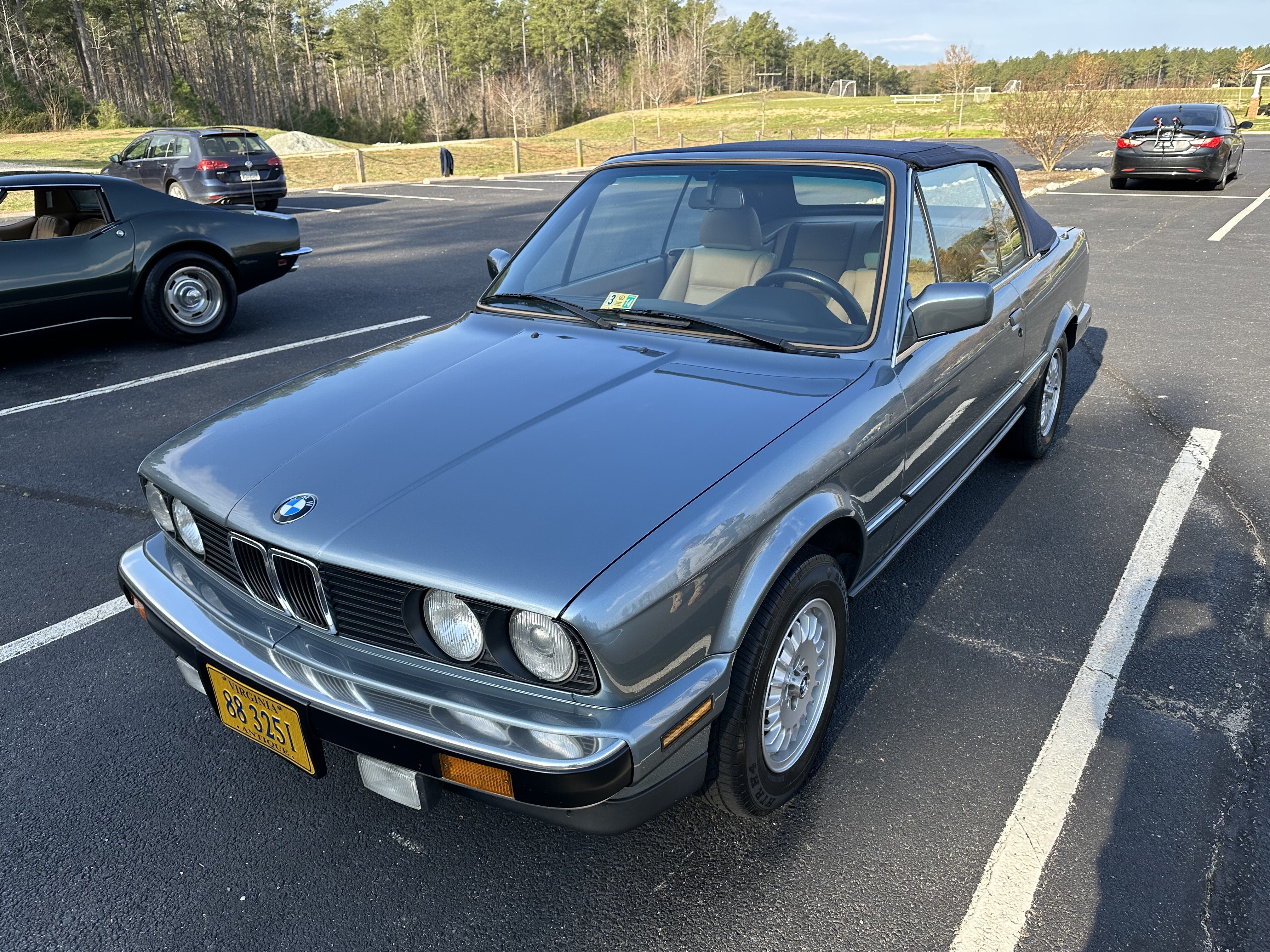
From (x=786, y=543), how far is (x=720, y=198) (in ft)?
5.54

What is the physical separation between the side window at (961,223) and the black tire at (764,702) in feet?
4.91

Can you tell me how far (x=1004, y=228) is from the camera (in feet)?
13.2

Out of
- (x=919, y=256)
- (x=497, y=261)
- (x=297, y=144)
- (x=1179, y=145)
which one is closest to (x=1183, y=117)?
(x=1179, y=145)

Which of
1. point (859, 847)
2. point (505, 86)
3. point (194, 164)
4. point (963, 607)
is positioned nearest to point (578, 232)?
point (963, 607)

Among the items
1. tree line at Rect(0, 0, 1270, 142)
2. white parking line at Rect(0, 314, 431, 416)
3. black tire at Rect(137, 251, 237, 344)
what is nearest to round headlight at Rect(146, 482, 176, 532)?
white parking line at Rect(0, 314, 431, 416)

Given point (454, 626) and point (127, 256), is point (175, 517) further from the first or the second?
point (127, 256)

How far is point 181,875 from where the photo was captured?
88.4 inches

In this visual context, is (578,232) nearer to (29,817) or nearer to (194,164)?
(29,817)

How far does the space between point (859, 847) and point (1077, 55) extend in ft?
96.8

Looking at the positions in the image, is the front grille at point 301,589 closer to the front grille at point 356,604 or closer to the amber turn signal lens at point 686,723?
the front grille at point 356,604

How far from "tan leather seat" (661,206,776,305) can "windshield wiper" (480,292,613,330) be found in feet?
0.82

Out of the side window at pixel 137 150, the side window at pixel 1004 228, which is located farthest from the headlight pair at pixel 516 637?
the side window at pixel 137 150

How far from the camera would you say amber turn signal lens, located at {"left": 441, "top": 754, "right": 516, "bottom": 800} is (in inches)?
70.5

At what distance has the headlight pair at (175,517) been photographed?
2.43m
